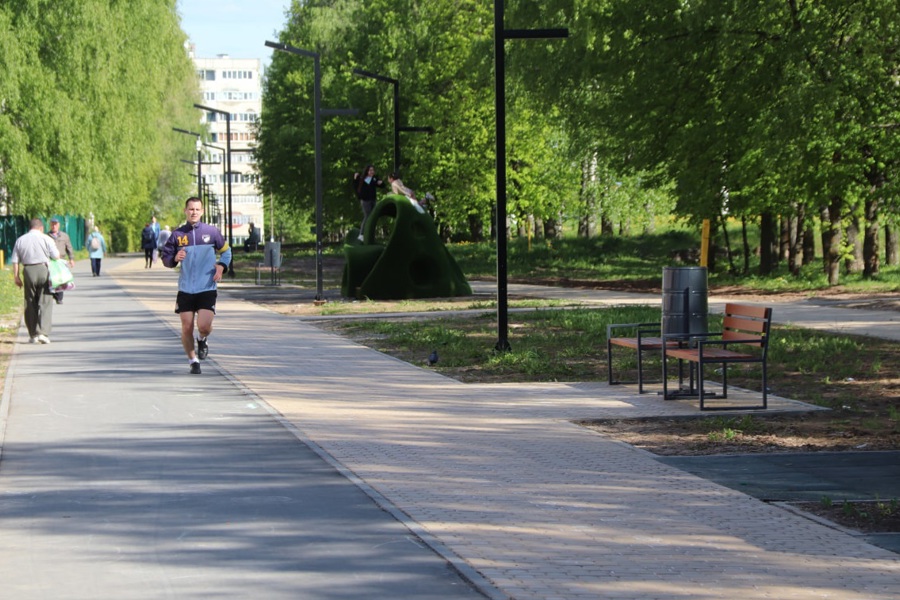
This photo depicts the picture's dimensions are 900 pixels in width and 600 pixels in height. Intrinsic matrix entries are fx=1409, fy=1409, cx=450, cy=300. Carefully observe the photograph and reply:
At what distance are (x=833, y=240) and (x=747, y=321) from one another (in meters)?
18.6

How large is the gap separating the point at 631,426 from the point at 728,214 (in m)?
23.8

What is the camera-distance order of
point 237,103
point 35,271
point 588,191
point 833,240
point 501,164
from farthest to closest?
point 237,103
point 588,191
point 833,240
point 35,271
point 501,164

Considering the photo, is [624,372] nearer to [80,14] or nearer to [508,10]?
[508,10]

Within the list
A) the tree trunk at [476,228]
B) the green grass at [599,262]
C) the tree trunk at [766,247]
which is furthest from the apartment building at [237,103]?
the tree trunk at [766,247]

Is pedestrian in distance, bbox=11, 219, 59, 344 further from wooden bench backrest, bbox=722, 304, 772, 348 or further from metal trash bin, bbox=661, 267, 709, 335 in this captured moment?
wooden bench backrest, bbox=722, 304, 772, 348

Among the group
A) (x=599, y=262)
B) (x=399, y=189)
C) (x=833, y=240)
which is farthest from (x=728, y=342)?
(x=599, y=262)

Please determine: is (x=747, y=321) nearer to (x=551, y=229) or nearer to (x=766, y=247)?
(x=766, y=247)

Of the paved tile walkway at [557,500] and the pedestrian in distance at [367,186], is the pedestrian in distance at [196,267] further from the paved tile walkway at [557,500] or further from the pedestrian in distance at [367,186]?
the pedestrian in distance at [367,186]

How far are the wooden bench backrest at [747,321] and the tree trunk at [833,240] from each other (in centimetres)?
1773

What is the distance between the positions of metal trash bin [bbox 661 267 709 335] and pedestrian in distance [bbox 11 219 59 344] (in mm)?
10215

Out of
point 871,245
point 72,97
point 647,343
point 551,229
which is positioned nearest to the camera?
point 647,343

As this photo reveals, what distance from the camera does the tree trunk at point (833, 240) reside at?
30.8 metres

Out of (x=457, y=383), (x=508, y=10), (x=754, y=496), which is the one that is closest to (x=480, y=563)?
(x=754, y=496)

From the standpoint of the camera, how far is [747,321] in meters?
13.2
